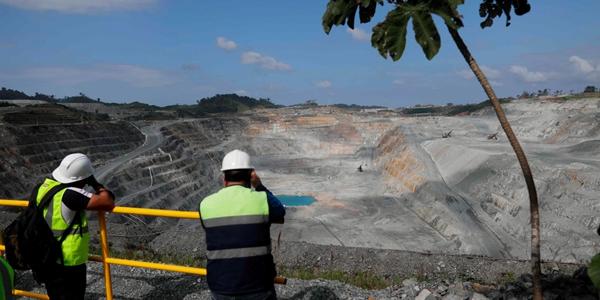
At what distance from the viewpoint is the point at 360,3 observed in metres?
4.88

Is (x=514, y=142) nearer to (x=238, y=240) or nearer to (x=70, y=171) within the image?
(x=238, y=240)

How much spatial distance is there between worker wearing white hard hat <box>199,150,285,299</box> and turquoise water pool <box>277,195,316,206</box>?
4464 cm

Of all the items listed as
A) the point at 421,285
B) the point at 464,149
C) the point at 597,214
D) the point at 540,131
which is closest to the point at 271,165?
the point at 464,149

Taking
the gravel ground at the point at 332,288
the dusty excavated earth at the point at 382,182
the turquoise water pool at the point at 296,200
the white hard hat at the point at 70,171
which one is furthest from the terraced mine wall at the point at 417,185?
the white hard hat at the point at 70,171

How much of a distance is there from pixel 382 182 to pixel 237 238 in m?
52.6

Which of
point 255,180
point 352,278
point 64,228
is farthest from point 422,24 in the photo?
point 352,278

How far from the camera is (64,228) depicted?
4.76m

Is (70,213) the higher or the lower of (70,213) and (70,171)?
the lower

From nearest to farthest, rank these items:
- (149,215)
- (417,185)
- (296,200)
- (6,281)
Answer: (6,281), (149,215), (417,185), (296,200)

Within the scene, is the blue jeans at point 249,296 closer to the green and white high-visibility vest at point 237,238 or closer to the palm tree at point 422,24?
the green and white high-visibility vest at point 237,238

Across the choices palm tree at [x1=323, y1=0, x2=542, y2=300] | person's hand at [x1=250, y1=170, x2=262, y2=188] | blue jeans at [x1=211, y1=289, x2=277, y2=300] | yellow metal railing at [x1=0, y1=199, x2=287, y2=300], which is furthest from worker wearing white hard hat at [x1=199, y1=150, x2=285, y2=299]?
palm tree at [x1=323, y1=0, x2=542, y2=300]

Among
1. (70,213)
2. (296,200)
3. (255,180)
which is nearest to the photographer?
(255,180)

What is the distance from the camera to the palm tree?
4504 millimetres

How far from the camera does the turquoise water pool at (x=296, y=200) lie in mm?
48906
